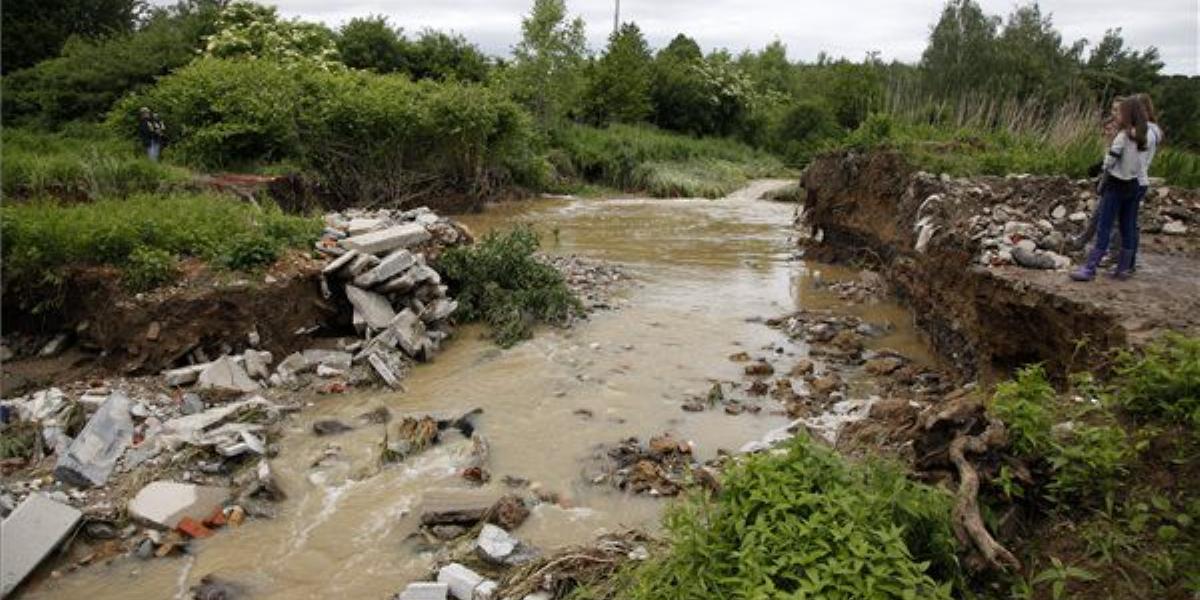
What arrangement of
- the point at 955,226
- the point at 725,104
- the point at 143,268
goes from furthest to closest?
the point at 725,104
the point at 955,226
the point at 143,268

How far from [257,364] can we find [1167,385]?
7.12m

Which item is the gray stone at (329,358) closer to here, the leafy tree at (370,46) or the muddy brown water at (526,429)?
the muddy brown water at (526,429)

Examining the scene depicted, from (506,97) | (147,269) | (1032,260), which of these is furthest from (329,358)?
(506,97)

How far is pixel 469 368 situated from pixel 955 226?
557cm

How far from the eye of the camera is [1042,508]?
3631 millimetres

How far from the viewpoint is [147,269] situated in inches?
302

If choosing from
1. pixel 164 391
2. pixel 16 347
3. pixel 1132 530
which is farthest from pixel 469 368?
pixel 1132 530

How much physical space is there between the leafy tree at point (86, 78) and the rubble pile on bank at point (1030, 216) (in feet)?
62.7

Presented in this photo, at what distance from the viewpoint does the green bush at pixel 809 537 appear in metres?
3.01

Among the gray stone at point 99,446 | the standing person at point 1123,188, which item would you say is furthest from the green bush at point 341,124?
the standing person at point 1123,188

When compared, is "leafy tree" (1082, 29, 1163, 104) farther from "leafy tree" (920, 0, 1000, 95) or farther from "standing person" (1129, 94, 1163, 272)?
"standing person" (1129, 94, 1163, 272)

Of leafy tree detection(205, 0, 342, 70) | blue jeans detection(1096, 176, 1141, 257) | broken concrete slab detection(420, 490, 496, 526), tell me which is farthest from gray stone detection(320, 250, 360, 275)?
leafy tree detection(205, 0, 342, 70)

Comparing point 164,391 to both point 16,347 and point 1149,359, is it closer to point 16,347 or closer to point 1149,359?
point 16,347

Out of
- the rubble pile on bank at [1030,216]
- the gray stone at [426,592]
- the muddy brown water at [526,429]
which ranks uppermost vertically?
the rubble pile on bank at [1030,216]
